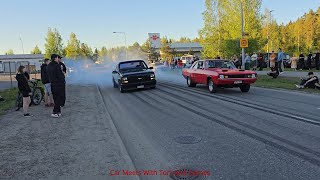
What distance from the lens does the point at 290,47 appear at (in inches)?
3236

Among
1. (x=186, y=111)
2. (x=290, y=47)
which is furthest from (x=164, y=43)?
(x=186, y=111)

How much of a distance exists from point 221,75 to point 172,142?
7.88 m

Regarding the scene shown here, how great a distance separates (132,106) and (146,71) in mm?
5839

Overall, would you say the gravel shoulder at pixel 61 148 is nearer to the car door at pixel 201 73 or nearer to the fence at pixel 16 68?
the car door at pixel 201 73

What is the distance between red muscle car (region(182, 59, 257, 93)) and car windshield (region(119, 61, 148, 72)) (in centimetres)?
343

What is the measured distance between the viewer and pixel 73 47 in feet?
260

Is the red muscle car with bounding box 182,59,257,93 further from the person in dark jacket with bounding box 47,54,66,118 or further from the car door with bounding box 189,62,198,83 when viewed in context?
the person in dark jacket with bounding box 47,54,66,118

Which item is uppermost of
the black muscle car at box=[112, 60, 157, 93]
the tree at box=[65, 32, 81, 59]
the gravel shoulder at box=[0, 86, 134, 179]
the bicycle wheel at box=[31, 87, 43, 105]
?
the tree at box=[65, 32, 81, 59]

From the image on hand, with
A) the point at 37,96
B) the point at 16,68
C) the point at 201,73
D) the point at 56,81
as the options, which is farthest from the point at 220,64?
the point at 16,68

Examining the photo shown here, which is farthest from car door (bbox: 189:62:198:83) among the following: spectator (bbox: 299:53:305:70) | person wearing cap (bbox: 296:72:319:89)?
spectator (bbox: 299:53:305:70)

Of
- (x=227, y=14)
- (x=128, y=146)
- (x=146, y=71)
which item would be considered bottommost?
(x=128, y=146)

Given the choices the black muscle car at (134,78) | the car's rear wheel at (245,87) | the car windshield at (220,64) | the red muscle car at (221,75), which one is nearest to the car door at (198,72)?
the red muscle car at (221,75)

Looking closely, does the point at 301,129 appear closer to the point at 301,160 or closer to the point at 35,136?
the point at 301,160

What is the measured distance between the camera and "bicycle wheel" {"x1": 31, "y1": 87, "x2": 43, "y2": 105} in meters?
12.9
